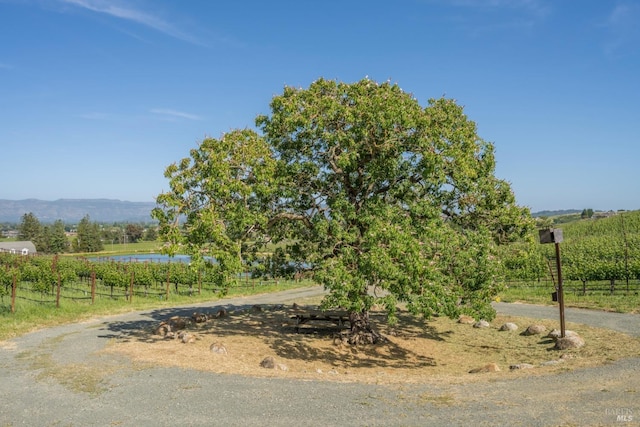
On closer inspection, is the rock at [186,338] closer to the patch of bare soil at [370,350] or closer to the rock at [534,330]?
the patch of bare soil at [370,350]

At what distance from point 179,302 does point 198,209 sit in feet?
57.8

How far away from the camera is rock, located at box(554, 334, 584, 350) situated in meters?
17.5

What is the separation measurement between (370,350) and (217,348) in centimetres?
639

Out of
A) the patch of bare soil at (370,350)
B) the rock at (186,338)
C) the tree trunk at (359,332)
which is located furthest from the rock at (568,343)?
the rock at (186,338)

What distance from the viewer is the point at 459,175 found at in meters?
17.8

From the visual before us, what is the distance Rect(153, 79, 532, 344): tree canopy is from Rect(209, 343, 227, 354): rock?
2.82 m

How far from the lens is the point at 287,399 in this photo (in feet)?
37.6

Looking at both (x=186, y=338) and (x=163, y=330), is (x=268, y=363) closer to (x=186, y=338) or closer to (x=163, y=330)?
(x=186, y=338)

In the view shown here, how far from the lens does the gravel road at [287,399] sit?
Answer: 32.6 feet

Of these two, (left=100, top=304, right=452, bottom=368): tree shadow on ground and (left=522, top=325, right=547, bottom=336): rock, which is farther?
(left=522, top=325, right=547, bottom=336): rock

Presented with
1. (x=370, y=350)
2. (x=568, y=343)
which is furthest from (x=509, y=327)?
(x=370, y=350)

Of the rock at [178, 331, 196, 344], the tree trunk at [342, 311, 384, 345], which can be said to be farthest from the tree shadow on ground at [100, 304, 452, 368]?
the rock at [178, 331, 196, 344]

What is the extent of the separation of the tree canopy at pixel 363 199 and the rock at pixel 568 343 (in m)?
3.69

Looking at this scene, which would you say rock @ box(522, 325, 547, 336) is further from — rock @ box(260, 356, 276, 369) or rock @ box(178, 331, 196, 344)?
rock @ box(178, 331, 196, 344)
